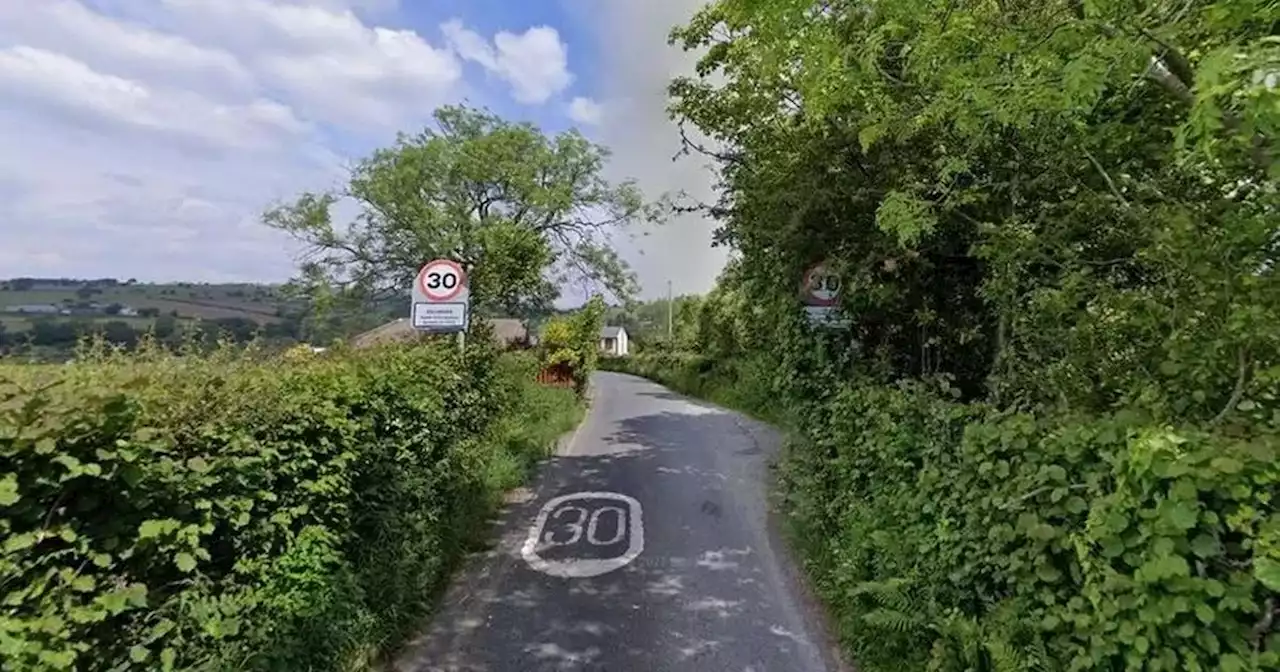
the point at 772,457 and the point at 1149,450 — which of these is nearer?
the point at 1149,450

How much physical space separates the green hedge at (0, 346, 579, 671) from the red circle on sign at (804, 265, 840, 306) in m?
3.89

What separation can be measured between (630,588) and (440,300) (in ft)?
11.3

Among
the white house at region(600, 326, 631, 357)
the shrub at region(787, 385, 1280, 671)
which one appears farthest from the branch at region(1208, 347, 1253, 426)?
the white house at region(600, 326, 631, 357)

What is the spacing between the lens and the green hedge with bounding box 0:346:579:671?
2.16 m

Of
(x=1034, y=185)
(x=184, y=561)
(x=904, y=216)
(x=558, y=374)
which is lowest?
(x=558, y=374)

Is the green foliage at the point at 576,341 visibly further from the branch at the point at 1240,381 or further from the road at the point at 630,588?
the branch at the point at 1240,381

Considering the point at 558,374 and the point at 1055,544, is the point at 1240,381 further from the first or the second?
the point at 558,374

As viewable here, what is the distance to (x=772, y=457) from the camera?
10859 millimetres

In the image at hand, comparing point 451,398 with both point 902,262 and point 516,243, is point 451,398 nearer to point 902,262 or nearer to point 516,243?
point 902,262

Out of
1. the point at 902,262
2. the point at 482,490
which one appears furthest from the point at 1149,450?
the point at 482,490

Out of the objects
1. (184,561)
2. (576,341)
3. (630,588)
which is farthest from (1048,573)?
(576,341)

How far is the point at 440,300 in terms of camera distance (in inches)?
267

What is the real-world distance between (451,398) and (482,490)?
121 centimetres

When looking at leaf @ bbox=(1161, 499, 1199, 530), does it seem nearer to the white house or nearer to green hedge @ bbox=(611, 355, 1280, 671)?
green hedge @ bbox=(611, 355, 1280, 671)
